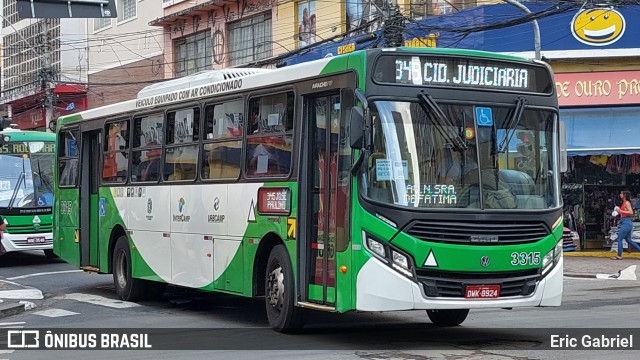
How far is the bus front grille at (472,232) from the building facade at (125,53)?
31.9m

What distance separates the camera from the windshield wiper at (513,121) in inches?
438

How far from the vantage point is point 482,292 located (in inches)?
423

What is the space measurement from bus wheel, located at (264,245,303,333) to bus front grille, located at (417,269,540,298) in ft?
6.16

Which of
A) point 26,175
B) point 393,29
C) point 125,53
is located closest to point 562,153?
point 393,29

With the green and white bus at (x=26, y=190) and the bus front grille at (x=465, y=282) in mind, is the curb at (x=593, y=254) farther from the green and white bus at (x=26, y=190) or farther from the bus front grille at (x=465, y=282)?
the bus front grille at (x=465, y=282)

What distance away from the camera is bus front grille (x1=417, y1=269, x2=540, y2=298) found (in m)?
10.6

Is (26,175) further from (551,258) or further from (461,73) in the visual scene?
(551,258)

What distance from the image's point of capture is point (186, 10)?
127ft

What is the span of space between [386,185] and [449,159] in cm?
73

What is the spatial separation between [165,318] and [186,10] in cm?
2579

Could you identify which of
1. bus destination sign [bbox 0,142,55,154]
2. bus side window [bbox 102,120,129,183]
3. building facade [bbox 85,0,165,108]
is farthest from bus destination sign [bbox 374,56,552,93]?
building facade [bbox 85,0,165,108]

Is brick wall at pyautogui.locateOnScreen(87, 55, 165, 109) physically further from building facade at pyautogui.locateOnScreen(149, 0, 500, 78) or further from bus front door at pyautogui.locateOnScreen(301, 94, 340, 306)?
bus front door at pyautogui.locateOnScreen(301, 94, 340, 306)

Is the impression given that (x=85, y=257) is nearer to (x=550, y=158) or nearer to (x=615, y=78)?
(x=550, y=158)

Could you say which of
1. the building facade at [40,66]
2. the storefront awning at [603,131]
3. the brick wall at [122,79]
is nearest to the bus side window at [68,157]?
the storefront awning at [603,131]
